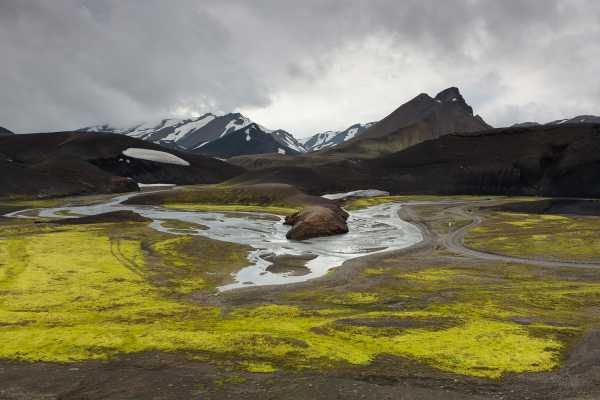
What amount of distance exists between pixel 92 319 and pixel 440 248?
5712 centimetres

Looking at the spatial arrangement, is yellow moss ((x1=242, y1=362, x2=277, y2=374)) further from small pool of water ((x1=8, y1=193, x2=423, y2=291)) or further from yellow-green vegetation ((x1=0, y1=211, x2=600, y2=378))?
small pool of water ((x1=8, y1=193, x2=423, y2=291))

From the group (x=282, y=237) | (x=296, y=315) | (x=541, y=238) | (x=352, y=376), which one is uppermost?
(x=541, y=238)

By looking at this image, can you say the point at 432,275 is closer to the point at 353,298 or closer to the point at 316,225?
the point at 353,298

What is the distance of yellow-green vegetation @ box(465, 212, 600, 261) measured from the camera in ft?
229

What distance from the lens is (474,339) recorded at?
94.1ft

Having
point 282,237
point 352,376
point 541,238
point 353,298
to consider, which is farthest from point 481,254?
point 352,376

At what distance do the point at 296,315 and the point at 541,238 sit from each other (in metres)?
61.8

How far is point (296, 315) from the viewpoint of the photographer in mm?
36156

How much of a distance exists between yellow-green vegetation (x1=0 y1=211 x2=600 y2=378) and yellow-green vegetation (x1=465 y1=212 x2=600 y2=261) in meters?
15.5

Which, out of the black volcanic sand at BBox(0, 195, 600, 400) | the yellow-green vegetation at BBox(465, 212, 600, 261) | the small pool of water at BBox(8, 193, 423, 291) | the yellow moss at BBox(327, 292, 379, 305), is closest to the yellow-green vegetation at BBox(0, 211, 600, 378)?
the yellow moss at BBox(327, 292, 379, 305)

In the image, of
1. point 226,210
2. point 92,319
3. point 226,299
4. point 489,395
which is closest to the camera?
point 489,395

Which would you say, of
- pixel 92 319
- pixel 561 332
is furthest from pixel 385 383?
pixel 92 319

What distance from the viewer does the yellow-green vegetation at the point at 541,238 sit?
69875 mm

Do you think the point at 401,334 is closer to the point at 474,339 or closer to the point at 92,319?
the point at 474,339
